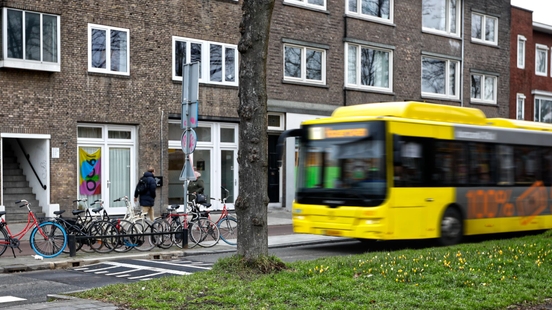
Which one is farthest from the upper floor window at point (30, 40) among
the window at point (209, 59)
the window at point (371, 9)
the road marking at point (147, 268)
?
the window at point (371, 9)

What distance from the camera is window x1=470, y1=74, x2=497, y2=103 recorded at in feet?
127

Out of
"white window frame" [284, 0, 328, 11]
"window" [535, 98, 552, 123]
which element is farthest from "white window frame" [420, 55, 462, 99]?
"window" [535, 98, 552, 123]

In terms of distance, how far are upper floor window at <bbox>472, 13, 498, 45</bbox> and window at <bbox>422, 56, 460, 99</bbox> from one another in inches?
93.2

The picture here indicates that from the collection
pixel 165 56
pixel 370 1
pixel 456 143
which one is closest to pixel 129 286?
pixel 456 143

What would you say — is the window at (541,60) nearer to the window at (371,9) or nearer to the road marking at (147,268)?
the window at (371,9)

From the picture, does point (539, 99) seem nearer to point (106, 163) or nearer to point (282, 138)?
point (106, 163)

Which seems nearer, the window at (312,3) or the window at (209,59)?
the window at (209,59)

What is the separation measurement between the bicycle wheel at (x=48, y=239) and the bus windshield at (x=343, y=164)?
5.13 m

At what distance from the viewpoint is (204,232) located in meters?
17.4

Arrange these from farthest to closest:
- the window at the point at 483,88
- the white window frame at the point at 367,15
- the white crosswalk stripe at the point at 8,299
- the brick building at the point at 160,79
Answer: the window at the point at 483,88
the white window frame at the point at 367,15
the brick building at the point at 160,79
the white crosswalk stripe at the point at 8,299

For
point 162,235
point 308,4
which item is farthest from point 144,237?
point 308,4

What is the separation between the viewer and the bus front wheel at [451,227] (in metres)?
16.2

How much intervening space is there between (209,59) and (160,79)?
7.46ft

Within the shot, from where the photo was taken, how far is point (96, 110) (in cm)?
2356
